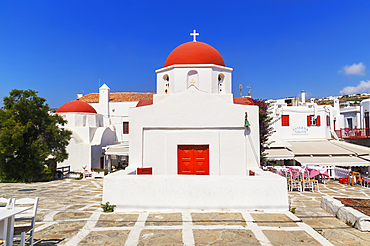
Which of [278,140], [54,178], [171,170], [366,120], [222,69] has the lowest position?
[54,178]

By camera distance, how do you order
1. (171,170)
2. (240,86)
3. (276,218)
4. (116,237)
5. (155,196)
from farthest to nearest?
(240,86), (171,170), (155,196), (276,218), (116,237)

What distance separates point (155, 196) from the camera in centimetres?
722

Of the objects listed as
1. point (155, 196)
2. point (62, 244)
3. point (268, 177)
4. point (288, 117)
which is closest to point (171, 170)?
point (155, 196)

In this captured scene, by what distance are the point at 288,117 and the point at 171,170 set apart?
1547 centimetres

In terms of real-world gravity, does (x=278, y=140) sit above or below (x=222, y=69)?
below

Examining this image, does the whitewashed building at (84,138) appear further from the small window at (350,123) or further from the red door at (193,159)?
the small window at (350,123)

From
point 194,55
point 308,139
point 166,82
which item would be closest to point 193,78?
point 194,55

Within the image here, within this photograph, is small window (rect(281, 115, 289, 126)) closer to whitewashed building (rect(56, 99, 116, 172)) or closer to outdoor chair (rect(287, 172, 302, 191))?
outdoor chair (rect(287, 172, 302, 191))

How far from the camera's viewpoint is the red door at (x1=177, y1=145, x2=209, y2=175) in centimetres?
998

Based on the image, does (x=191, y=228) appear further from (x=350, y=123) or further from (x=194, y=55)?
(x=350, y=123)

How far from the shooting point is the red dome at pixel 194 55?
12523mm

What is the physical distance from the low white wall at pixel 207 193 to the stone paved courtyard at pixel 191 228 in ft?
0.74

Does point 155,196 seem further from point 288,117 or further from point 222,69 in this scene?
point 288,117

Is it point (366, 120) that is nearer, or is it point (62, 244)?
point (62, 244)
